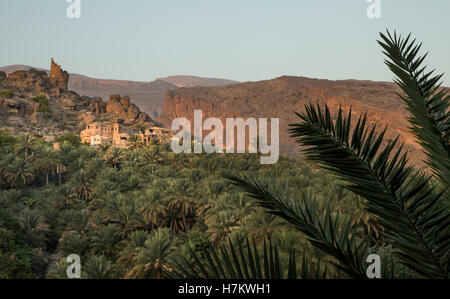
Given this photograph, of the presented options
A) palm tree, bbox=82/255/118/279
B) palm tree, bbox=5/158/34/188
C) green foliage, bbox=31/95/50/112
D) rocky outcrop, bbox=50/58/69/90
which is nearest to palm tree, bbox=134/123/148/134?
green foliage, bbox=31/95/50/112

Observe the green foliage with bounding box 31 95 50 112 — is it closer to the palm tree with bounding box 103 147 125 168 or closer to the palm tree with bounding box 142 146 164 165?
the palm tree with bounding box 103 147 125 168

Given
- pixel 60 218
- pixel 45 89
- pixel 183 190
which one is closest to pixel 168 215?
pixel 183 190

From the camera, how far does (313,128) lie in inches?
95.6

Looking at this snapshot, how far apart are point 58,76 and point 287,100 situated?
90746mm

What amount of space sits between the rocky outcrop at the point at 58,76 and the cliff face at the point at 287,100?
55096 mm

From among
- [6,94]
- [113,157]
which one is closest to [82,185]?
[113,157]

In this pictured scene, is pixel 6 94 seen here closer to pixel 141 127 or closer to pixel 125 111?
pixel 125 111

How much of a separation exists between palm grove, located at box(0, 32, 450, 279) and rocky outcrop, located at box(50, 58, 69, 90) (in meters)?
68.0

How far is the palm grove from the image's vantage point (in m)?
2.42

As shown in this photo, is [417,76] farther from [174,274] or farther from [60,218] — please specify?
[60,218]

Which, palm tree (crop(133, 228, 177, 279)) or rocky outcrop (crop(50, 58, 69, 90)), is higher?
rocky outcrop (crop(50, 58, 69, 90))

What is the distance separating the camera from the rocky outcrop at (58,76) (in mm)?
125438
